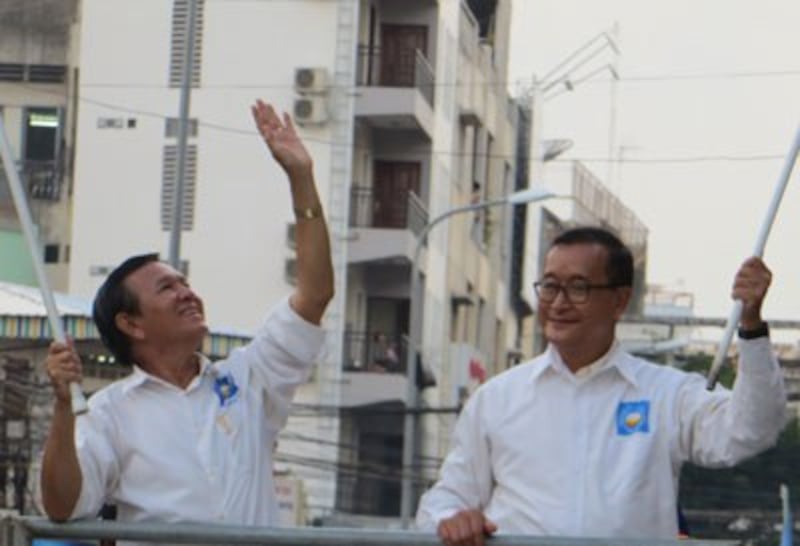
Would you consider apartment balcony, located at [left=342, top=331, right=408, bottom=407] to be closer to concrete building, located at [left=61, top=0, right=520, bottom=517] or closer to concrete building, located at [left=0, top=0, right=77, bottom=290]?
concrete building, located at [left=61, top=0, right=520, bottom=517]

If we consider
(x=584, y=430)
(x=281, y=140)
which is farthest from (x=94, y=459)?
(x=584, y=430)

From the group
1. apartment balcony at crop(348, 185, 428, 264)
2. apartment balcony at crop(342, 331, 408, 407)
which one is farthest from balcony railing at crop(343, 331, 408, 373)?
apartment balcony at crop(348, 185, 428, 264)

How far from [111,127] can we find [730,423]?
37025 millimetres

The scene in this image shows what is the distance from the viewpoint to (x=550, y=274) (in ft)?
22.3

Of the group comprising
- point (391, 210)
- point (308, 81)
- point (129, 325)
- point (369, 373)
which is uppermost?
point (308, 81)

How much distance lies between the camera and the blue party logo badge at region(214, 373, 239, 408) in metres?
7.19

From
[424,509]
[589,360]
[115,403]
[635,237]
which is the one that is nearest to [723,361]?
[589,360]

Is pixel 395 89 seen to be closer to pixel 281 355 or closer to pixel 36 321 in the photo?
pixel 36 321

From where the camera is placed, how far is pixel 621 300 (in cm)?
683

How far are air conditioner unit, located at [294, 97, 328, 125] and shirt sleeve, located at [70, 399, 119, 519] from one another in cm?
3533

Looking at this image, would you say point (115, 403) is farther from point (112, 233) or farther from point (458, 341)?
point (458, 341)

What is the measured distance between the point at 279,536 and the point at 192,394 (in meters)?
0.81

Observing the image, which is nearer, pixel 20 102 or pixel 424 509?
pixel 424 509

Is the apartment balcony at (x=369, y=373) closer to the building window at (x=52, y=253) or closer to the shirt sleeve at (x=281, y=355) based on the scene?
the building window at (x=52, y=253)
